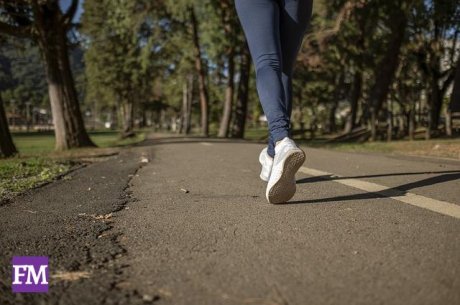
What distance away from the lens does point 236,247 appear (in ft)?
5.75

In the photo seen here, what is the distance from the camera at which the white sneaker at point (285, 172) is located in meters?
2.55

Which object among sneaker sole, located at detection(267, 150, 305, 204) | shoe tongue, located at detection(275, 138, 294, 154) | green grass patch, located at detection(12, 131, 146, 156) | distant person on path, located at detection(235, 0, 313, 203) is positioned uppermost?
distant person on path, located at detection(235, 0, 313, 203)

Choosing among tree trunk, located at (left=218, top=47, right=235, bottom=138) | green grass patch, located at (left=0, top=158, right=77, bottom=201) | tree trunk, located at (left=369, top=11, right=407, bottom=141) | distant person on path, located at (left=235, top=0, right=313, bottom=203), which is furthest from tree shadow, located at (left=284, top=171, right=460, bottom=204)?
tree trunk, located at (left=218, top=47, right=235, bottom=138)

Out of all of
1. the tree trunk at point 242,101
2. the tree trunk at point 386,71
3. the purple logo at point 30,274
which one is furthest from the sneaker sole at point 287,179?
the tree trunk at point 242,101

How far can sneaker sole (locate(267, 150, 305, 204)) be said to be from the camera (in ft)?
8.38

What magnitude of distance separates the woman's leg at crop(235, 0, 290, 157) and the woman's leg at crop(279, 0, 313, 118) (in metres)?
0.16

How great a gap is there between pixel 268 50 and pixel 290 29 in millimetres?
421

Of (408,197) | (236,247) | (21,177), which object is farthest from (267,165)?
(21,177)

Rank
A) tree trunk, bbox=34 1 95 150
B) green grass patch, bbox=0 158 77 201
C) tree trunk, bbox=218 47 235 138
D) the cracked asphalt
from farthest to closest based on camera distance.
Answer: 1. tree trunk, bbox=218 47 235 138
2. tree trunk, bbox=34 1 95 150
3. green grass patch, bbox=0 158 77 201
4. the cracked asphalt

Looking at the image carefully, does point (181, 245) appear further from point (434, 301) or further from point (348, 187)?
point (348, 187)

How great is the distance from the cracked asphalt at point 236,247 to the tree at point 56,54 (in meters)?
9.77

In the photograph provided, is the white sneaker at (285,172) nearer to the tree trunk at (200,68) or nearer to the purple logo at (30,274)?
the purple logo at (30,274)

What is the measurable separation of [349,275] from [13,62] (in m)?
14.2

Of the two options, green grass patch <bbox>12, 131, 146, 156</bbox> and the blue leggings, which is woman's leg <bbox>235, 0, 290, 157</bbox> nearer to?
the blue leggings
